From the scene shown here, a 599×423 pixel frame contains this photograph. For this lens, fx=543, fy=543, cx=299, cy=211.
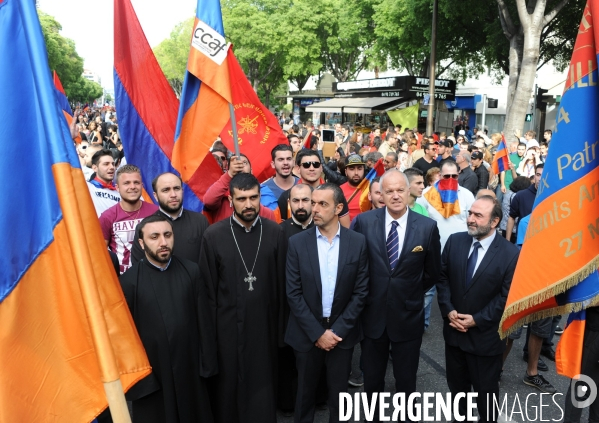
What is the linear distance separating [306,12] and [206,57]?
134ft

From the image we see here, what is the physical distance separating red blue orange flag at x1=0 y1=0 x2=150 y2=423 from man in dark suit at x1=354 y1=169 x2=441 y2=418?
95.4 inches

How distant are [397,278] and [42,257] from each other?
268cm

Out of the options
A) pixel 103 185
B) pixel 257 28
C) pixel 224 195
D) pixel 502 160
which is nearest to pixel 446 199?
pixel 224 195

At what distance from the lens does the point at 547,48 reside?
83.2 ft

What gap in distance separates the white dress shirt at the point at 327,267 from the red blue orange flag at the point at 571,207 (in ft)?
4.10

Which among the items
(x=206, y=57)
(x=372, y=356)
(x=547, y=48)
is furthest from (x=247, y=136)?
(x=547, y=48)

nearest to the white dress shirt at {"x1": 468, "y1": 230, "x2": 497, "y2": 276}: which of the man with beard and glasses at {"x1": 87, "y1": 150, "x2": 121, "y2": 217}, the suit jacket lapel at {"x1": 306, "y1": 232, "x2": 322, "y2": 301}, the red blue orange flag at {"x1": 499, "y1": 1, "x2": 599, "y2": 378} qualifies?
the red blue orange flag at {"x1": 499, "y1": 1, "x2": 599, "y2": 378}

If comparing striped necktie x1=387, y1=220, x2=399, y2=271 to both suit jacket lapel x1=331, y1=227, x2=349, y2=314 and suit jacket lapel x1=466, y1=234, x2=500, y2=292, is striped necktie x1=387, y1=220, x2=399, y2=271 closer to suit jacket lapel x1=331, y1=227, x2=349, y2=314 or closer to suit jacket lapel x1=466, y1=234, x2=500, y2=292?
suit jacket lapel x1=331, y1=227, x2=349, y2=314

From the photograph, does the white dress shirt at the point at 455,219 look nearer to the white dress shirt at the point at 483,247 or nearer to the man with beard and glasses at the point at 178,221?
the white dress shirt at the point at 483,247

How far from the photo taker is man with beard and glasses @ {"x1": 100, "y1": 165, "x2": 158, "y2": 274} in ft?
15.6

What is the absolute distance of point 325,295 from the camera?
3.95 meters

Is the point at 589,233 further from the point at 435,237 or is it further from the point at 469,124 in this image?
the point at 469,124

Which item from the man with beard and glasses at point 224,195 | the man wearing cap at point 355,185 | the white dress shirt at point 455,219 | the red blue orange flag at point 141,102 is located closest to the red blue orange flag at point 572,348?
the man with beard and glasses at point 224,195

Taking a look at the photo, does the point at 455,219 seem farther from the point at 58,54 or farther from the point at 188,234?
the point at 58,54
